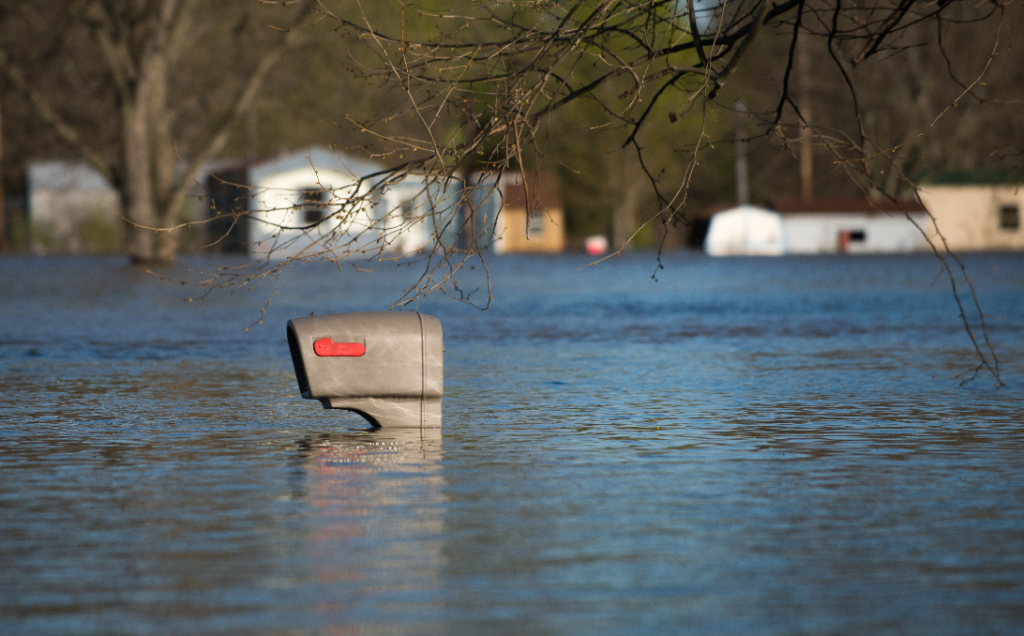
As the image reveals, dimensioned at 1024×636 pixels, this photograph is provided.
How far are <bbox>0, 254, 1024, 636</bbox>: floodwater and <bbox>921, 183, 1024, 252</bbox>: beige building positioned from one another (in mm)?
64728

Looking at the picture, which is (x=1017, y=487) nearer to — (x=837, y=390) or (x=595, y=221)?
(x=837, y=390)

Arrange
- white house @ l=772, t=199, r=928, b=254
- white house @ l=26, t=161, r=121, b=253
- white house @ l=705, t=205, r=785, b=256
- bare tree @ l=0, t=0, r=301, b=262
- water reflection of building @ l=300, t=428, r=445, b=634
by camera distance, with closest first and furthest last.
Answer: water reflection of building @ l=300, t=428, r=445, b=634 → bare tree @ l=0, t=0, r=301, b=262 → white house @ l=705, t=205, r=785, b=256 → white house @ l=772, t=199, r=928, b=254 → white house @ l=26, t=161, r=121, b=253

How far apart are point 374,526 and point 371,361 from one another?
385 cm

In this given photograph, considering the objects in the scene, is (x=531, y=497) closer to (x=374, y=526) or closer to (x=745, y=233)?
(x=374, y=526)

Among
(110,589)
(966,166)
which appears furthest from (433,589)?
(966,166)

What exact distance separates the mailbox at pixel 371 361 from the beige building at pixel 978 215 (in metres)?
73.9

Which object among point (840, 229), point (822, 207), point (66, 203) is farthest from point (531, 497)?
point (66, 203)

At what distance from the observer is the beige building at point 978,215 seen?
273ft

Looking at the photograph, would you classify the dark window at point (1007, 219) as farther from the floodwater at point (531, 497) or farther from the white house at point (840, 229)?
the floodwater at point (531, 497)

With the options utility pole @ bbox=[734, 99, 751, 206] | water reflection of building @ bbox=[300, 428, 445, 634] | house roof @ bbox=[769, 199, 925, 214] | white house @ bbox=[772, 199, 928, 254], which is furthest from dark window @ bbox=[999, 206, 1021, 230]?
water reflection of building @ bbox=[300, 428, 445, 634]

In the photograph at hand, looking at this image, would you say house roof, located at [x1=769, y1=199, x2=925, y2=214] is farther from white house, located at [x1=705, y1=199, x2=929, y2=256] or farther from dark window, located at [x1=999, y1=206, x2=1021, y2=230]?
dark window, located at [x1=999, y1=206, x2=1021, y2=230]

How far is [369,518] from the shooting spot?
27.4 ft

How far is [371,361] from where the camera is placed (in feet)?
39.0

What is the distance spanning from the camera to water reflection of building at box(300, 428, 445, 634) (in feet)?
21.0
